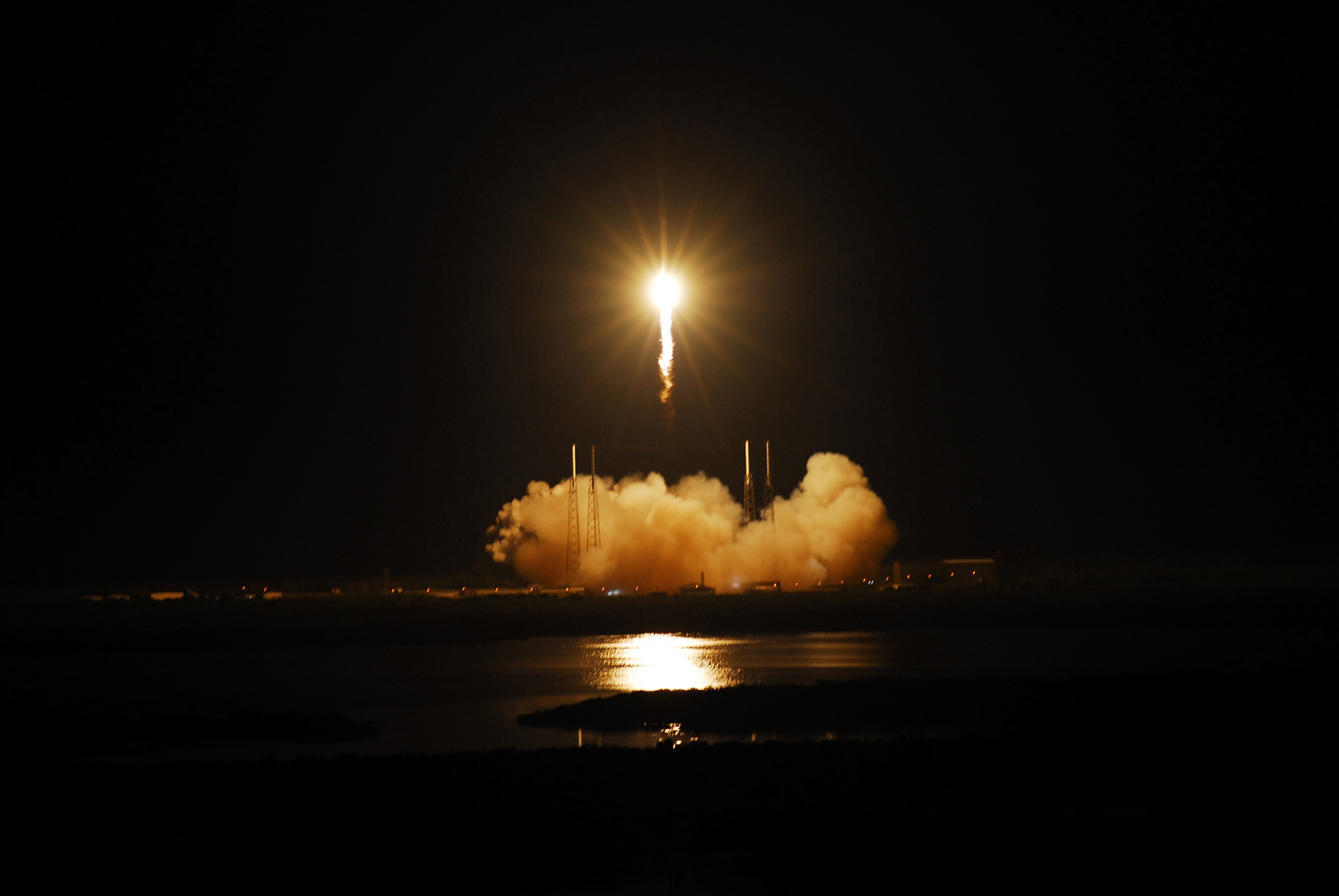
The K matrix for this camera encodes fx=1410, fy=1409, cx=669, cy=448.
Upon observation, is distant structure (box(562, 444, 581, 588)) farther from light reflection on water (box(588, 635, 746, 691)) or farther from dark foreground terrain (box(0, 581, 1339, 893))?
dark foreground terrain (box(0, 581, 1339, 893))

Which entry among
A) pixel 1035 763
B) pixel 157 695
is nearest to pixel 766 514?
pixel 157 695

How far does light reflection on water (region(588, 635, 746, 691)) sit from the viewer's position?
39.6 m

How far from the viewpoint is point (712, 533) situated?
2960 inches

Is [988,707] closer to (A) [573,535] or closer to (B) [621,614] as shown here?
(B) [621,614]

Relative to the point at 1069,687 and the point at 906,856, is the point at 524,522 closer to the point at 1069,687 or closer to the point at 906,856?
the point at 1069,687

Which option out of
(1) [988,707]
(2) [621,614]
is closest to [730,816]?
(1) [988,707]

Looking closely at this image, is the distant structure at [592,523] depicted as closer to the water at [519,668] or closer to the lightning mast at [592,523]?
the lightning mast at [592,523]

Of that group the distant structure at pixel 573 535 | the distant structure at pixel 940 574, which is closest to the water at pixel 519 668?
the distant structure at pixel 573 535

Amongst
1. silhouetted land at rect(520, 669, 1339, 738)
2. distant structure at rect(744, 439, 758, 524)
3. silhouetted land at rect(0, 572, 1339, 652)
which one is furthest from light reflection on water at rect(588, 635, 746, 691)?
distant structure at rect(744, 439, 758, 524)

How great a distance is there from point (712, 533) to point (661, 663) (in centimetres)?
2971

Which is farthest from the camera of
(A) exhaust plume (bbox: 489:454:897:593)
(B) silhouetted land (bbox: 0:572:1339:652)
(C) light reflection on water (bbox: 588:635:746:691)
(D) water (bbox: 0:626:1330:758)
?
(A) exhaust plume (bbox: 489:454:897:593)

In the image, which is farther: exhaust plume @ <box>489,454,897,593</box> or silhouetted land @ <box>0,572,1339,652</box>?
exhaust plume @ <box>489,454,897,593</box>

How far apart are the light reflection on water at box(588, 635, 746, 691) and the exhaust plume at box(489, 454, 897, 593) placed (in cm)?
1640

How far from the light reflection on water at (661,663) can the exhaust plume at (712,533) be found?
53.8 ft
